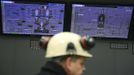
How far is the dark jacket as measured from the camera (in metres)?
2.00

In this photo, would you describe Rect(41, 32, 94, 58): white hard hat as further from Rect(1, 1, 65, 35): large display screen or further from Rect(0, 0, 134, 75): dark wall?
Rect(0, 0, 134, 75): dark wall

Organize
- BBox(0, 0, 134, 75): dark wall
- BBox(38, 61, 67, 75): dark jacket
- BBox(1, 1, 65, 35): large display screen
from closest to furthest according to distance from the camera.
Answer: BBox(38, 61, 67, 75): dark jacket
BBox(1, 1, 65, 35): large display screen
BBox(0, 0, 134, 75): dark wall

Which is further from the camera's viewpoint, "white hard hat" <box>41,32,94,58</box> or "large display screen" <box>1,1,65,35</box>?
"large display screen" <box>1,1,65,35</box>

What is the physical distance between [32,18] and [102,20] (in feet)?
2.80

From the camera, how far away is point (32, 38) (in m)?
4.73

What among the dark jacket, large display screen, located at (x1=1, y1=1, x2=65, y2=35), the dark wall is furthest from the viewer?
the dark wall

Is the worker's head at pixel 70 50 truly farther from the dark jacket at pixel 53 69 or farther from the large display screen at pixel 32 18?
the large display screen at pixel 32 18

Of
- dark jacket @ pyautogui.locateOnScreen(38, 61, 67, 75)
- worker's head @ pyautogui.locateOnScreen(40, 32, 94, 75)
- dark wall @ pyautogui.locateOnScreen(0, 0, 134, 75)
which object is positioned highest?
worker's head @ pyautogui.locateOnScreen(40, 32, 94, 75)

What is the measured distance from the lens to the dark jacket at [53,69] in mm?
2004

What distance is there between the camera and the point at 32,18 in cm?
457

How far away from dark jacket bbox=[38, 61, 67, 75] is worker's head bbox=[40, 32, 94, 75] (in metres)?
0.03

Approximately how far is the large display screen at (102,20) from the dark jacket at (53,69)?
251cm

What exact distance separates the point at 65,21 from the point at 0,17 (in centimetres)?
79

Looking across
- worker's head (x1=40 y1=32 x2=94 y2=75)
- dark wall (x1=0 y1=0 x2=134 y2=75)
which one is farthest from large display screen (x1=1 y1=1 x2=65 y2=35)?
worker's head (x1=40 y1=32 x2=94 y2=75)
